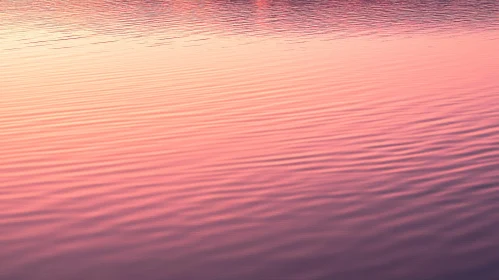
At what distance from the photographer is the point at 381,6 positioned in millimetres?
29031

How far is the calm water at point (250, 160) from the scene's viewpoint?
248 inches

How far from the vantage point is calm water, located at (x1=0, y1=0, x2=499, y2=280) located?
6.30 metres

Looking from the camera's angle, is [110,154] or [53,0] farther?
[53,0]

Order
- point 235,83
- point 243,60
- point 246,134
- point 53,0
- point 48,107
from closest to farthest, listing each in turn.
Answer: point 246,134 → point 48,107 → point 235,83 → point 243,60 → point 53,0

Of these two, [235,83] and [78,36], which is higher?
[78,36]

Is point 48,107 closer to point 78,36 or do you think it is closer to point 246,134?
point 246,134

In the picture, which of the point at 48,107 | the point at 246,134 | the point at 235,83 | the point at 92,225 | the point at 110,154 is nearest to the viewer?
the point at 92,225

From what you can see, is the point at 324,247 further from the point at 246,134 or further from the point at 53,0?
the point at 53,0

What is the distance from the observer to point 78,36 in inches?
818

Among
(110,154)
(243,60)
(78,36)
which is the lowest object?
(110,154)

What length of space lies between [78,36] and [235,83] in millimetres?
7979

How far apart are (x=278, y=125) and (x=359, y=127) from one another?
102cm

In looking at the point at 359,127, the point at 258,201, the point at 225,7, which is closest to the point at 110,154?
the point at 258,201

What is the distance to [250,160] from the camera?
9.06 metres
